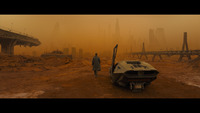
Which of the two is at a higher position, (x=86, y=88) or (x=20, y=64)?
(x=20, y=64)

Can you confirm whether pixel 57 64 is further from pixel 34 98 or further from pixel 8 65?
pixel 34 98

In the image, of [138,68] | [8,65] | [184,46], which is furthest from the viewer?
[184,46]

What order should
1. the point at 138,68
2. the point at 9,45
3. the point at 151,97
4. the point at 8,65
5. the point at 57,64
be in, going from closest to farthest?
the point at 151,97, the point at 138,68, the point at 8,65, the point at 57,64, the point at 9,45

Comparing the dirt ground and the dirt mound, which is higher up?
the dirt mound

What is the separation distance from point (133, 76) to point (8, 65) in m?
15.2

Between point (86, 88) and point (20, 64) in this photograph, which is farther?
point (20, 64)

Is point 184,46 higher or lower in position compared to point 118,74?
higher

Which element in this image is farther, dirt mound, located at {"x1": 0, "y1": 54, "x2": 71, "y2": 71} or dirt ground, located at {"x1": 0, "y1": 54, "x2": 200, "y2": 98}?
dirt mound, located at {"x1": 0, "y1": 54, "x2": 71, "y2": 71}

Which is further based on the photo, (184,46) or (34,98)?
(184,46)

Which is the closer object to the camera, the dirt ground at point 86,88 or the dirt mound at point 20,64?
the dirt ground at point 86,88

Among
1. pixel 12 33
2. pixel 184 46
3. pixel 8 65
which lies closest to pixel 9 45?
pixel 12 33

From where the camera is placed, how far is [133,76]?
168 inches

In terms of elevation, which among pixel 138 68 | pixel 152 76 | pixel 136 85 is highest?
pixel 138 68

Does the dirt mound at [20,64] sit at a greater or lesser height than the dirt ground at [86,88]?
greater
